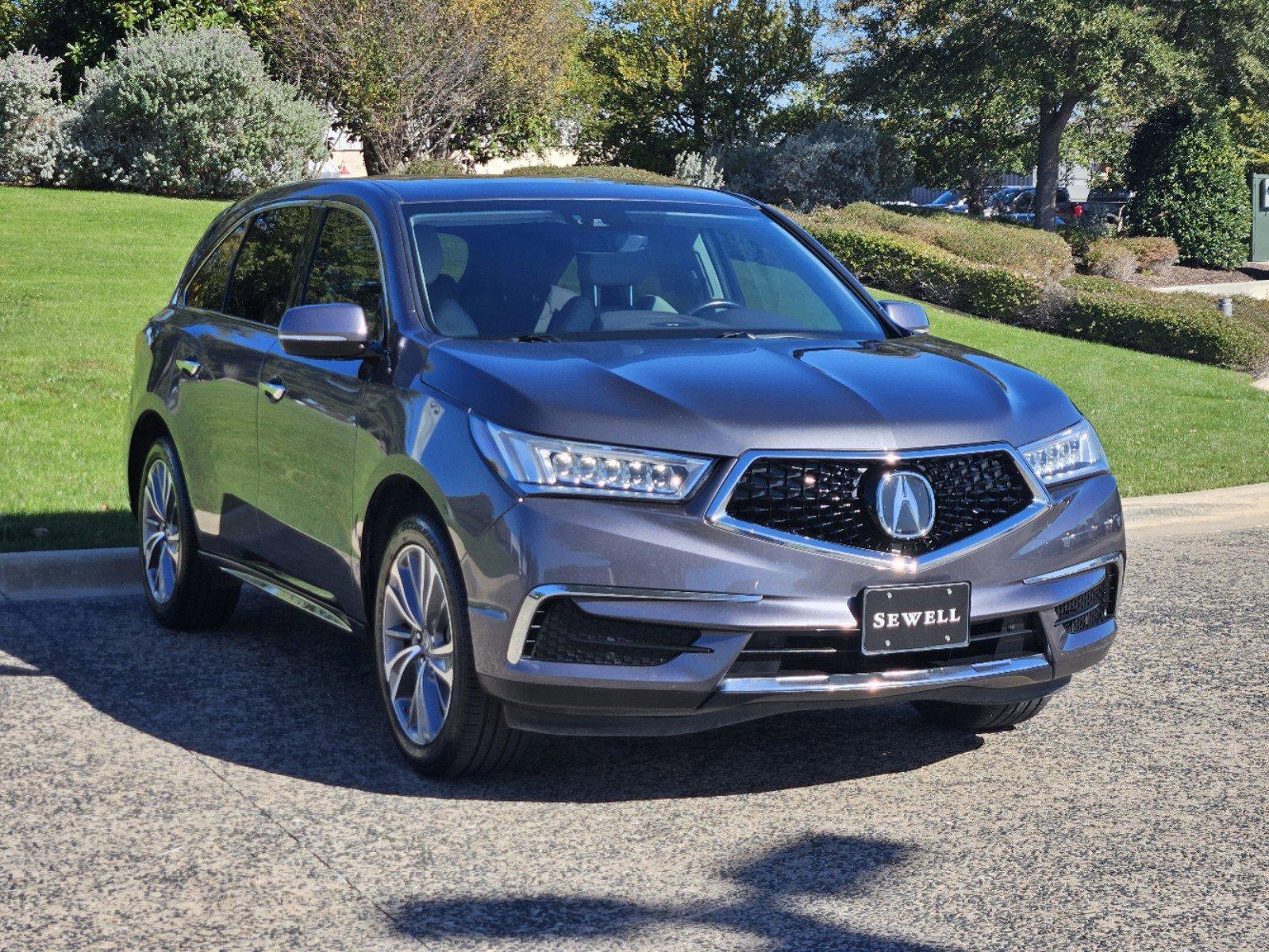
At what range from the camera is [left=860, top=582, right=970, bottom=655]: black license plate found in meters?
4.46

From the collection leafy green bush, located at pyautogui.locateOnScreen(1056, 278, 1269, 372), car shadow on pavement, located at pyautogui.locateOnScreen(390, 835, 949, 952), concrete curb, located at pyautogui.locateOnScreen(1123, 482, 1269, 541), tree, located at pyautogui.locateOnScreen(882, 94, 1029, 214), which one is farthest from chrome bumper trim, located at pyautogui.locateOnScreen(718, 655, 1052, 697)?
tree, located at pyautogui.locateOnScreen(882, 94, 1029, 214)

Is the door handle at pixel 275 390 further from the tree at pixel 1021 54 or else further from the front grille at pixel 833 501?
the tree at pixel 1021 54

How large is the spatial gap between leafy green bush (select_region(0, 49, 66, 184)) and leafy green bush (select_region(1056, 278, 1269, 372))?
1596 cm

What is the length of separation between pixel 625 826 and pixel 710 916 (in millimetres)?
704

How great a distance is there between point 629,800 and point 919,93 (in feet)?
111

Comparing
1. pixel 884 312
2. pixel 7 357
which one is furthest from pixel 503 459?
pixel 7 357

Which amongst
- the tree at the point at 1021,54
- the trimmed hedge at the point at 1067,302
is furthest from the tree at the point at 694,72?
the trimmed hedge at the point at 1067,302

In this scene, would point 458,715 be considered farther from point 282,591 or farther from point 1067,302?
point 1067,302

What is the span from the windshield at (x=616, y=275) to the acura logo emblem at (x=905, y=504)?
1199 mm

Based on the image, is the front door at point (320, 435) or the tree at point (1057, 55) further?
the tree at point (1057, 55)

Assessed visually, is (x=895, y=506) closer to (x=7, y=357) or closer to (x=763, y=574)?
(x=763, y=574)

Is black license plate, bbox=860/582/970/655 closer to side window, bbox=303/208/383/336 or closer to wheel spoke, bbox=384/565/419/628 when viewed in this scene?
wheel spoke, bbox=384/565/419/628

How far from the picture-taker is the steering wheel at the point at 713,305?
226 inches

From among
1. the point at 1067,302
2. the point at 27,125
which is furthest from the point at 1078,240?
the point at 27,125
